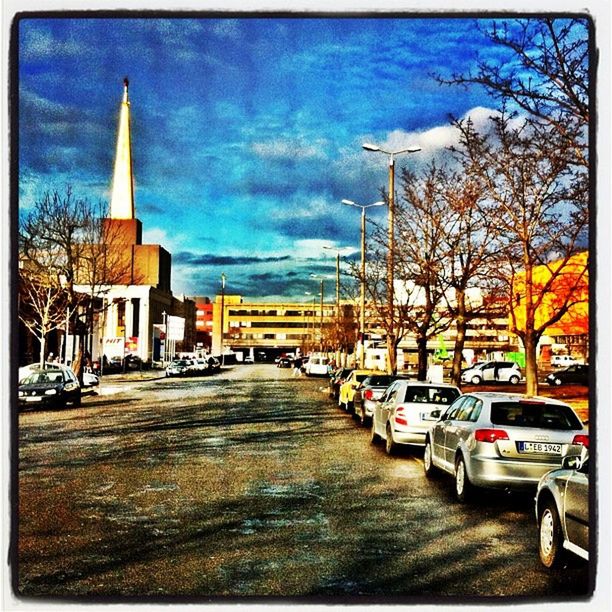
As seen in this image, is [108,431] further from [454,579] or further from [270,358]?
[270,358]

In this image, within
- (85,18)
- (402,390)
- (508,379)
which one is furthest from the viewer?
(508,379)

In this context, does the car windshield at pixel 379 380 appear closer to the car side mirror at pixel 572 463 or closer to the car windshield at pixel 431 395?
the car windshield at pixel 431 395

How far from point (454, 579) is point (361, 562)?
902 millimetres

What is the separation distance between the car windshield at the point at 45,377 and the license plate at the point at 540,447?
68.5 feet

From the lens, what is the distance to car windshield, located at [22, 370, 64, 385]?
28672mm

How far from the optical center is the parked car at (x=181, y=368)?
63.8m

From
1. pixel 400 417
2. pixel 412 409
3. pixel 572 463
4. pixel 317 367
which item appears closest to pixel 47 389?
pixel 400 417

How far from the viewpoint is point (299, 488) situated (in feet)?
41.0

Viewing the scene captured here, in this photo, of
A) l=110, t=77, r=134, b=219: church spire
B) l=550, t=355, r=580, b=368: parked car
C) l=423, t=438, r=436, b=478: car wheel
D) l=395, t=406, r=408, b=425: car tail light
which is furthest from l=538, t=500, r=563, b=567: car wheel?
l=550, t=355, r=580, b=368: parked car

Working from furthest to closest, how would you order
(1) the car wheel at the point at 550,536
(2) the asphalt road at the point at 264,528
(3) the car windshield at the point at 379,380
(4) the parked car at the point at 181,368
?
(4) the parked car at the point at 181,368, (3) the car windshield at the point at 379,380, (1) the car wheel at the point at 550,536, (2) the asphalt road at the point at 264,528

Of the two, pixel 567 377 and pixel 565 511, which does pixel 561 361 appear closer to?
pixel 567 377

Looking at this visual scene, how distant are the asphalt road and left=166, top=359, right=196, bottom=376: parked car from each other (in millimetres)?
45758

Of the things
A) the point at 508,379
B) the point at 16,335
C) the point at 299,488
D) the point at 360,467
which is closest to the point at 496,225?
the point at 360,467

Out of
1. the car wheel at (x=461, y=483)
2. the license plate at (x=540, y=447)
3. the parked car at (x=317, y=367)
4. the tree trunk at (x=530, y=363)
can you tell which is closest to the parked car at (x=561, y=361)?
the parked car at (x=317, y=367)
